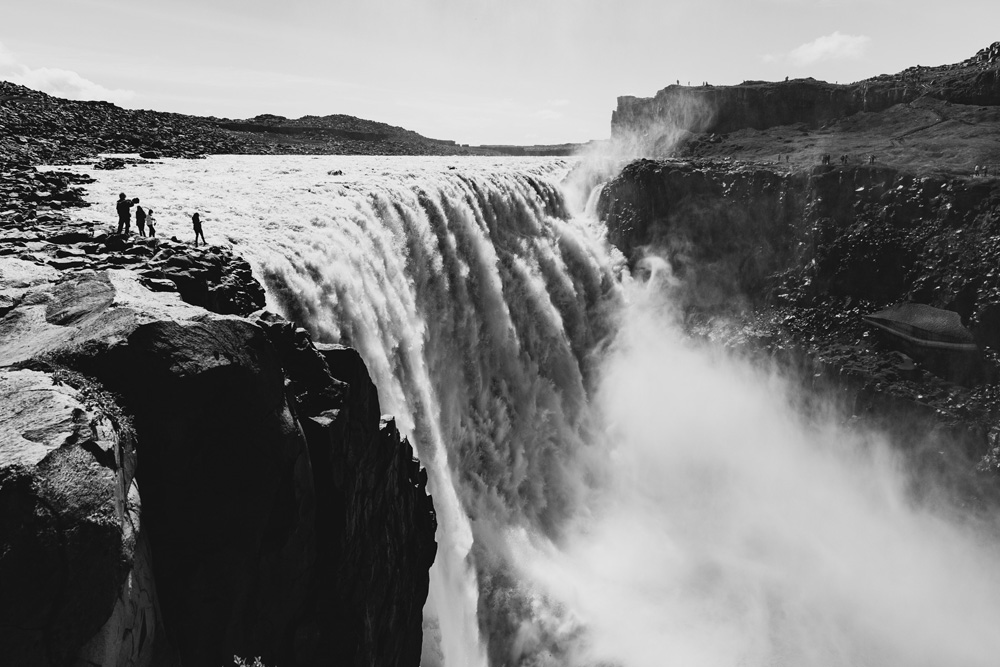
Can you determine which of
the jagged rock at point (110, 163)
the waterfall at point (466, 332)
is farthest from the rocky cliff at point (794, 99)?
the jagged rock at point (110, 163)

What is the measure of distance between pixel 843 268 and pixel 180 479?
3700cm

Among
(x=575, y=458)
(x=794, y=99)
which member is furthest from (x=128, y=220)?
(x=794, y=99)

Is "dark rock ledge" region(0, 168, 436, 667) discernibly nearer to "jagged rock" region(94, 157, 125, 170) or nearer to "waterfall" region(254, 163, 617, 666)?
"waterfall" region(254, 163, 617, 666)

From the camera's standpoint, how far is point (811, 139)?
51.2 m

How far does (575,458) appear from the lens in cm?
2958

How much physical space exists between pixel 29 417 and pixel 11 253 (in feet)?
28.0

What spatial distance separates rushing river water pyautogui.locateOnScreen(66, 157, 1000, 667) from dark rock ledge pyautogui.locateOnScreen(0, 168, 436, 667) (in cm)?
559

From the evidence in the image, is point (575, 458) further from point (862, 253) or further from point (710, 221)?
point (862, 253)

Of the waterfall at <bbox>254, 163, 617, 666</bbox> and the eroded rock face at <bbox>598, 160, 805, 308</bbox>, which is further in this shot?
the eroded rock face at <bbox>598, 160, 805, 308</bbox>

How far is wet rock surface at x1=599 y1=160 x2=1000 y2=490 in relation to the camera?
3222 cm

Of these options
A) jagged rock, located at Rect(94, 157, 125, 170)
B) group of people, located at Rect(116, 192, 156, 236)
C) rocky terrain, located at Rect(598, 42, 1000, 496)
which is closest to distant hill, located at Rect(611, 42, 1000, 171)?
rocky terrain, located at Rect(598, 42, 1000, 496)

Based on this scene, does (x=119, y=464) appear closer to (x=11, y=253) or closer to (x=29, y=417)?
(x=29, y=417)

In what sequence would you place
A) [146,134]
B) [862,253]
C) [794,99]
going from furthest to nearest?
[794,99] < [146,134] < [862,253]

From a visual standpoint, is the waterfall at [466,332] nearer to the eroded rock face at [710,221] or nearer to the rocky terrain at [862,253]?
the eroded rock face at [710,221]
